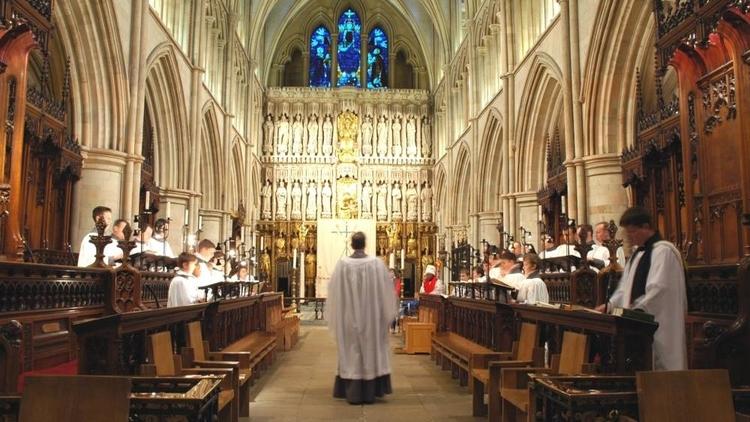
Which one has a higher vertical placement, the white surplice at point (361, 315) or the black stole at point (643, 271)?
the black stole at point (643, 271)

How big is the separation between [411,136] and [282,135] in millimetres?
6223

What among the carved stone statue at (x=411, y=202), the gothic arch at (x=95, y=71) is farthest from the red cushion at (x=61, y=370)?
the carved stone statue at (x=411, y=202)

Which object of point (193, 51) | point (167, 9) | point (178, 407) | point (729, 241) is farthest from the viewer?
point (193, 51)

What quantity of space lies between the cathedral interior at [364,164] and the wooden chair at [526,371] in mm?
110

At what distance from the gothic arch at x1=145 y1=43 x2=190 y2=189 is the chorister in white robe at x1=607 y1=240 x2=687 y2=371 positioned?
1346cm

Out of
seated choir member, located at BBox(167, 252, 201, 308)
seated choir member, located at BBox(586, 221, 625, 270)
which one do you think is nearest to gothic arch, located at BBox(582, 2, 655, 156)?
seated choir member, located at BBox(586, 221, 625, 270)

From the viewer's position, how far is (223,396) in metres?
4.59

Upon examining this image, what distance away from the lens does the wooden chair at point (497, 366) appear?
17.0 feet

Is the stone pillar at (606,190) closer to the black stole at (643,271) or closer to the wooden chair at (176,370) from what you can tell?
the black stole at (643,271)

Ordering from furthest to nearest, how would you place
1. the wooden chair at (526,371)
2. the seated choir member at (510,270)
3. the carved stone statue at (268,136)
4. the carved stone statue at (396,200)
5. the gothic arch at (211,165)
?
the carved stone statue at (268,136) → the carved stone statue at (396,200) → the gothic arch at (211,165) → the seated choir member at (510,270) → the wooden chair at (526,371)

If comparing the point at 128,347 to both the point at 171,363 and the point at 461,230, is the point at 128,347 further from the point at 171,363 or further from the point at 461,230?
the point at 461,230

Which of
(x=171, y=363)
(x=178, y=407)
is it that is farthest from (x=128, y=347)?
(x=178, y=407)

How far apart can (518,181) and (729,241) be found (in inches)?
450

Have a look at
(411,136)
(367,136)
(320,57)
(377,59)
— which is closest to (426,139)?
(411,136)
